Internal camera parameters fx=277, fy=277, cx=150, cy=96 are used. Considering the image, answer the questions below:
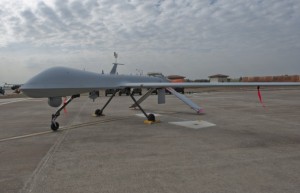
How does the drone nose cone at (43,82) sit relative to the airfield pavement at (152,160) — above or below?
above

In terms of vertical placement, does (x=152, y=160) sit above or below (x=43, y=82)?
below

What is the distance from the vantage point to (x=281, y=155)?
7617 mm

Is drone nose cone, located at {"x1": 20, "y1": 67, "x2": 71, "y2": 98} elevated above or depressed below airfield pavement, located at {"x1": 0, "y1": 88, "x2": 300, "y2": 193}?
above

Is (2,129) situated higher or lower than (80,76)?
lower

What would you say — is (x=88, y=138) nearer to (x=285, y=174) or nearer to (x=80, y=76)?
(x=80, y=76)

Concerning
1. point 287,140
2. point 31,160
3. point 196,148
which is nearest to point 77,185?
point 31,160

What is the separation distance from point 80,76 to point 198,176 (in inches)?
313

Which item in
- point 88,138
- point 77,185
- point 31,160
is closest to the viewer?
point 77,185

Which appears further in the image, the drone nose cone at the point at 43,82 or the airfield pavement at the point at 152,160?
the drone nose cone at the point at 43,82

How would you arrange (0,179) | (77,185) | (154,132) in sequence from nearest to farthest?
(77,185)
(0,179)
(154,132)

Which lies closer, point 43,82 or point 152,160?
point 152,160

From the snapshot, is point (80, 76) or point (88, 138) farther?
point (80, 76)

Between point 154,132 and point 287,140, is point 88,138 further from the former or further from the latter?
point 287,140

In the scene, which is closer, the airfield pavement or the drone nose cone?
the airfield pavement
